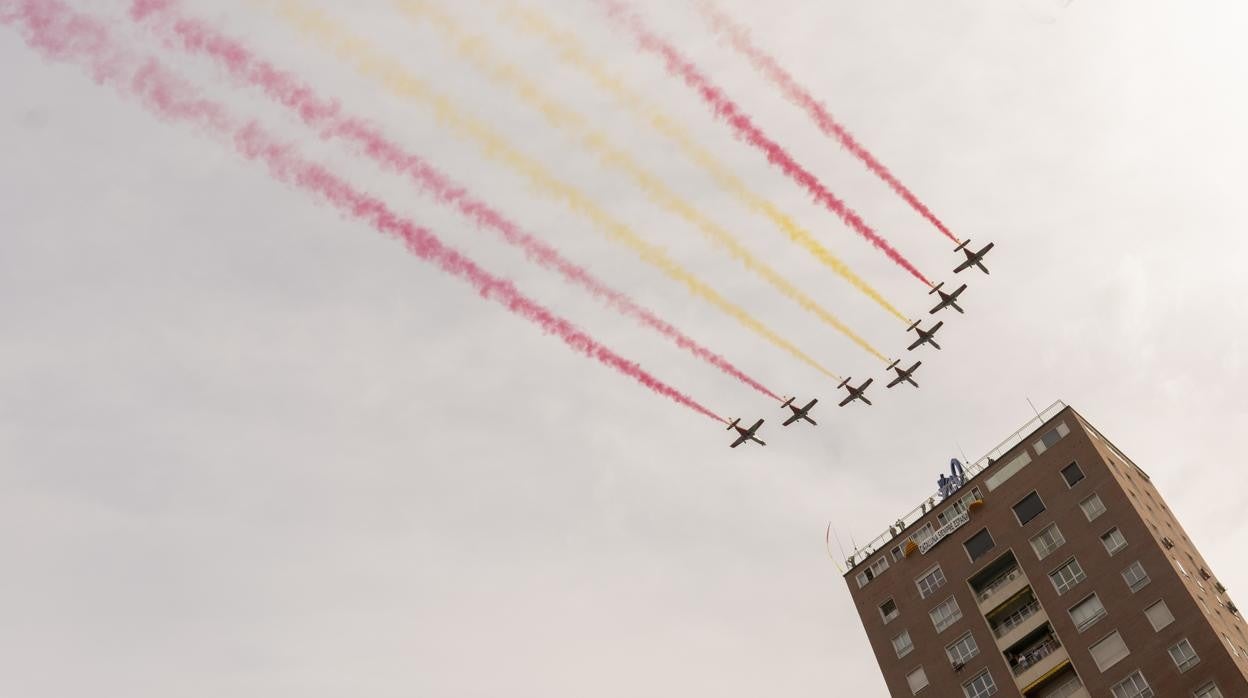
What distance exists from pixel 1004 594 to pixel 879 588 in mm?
11480

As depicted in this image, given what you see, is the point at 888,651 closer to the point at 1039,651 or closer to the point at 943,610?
the point at 943,610

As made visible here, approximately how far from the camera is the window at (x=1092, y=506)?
253ft

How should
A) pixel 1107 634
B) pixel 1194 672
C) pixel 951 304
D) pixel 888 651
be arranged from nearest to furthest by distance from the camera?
pixel 1194 672 → pixel 1107 634 → pixel 951 304 → pixel 888 651

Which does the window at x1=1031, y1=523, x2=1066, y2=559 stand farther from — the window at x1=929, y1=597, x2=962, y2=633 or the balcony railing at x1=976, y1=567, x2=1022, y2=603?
the window at x1=929, y1=597, x2=962, y2=633

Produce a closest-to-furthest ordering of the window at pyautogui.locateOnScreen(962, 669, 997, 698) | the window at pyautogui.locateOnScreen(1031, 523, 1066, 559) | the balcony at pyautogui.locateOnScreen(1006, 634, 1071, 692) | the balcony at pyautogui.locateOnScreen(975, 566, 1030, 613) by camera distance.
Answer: the balcony at pyautogui.locateOnScreen(1006, 634, 1071, 692) < the window at pyautogui.locateOnScreen(962, 669, 997, 698) < the window at pyautogui.locateOnScreen(1031, 523, 1066, 559) < the balcony at pyautogui.locateOnScreen(975, 566, 1030, 613)

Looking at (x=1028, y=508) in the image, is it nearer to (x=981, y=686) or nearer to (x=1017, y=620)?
(x=1017, y=620)

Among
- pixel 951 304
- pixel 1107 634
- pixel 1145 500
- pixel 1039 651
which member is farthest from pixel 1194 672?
pixel 951 304

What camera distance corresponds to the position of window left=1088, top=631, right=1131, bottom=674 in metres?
70.9

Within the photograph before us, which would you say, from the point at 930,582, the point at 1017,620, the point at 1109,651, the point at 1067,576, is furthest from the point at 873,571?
the point at 1109,651

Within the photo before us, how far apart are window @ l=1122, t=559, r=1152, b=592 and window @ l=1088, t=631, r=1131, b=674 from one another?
359 centimetres

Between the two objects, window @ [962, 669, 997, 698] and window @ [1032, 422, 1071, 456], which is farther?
window @ [1032, 422, 1071, 456]

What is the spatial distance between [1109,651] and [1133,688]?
9.96 ft

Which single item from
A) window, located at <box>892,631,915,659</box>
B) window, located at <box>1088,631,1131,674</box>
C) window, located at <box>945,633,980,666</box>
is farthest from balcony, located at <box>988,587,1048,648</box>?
window, located at <box>892,631,915,659</box>

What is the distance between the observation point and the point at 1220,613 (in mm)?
73688
